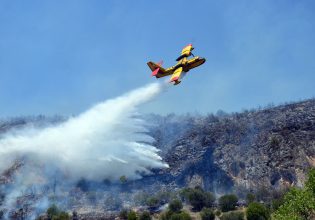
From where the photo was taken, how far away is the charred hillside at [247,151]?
133 m

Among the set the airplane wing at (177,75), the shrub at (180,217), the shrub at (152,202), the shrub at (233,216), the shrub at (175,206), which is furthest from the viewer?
the shrub at (152,202)

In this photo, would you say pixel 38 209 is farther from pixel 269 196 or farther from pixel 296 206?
pixel 296 206

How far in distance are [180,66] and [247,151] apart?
7634 cm

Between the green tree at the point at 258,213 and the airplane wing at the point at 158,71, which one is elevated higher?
the airplane wing at the point at 158,71

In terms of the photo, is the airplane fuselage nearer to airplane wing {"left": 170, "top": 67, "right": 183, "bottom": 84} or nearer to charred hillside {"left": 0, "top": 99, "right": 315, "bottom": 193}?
airplane wing {"left": 170, "top": 67, "right": 183, "bottom": 84}

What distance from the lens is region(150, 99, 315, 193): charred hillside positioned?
436 feet

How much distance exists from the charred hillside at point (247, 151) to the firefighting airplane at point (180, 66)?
203 ft

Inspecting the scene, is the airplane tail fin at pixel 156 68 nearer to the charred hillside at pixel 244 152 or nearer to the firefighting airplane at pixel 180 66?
the firefighting airplane at pixel 180 66

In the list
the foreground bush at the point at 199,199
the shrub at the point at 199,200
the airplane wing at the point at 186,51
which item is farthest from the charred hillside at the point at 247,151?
the airplane wing at the point at 186,51

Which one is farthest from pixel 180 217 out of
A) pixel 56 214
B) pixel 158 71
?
pixel 158 71

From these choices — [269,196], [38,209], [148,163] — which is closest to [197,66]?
[269,196]

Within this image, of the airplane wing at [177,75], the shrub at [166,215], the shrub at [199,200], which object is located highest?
the airplane wing at [177,75]

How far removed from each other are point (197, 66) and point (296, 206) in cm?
2552

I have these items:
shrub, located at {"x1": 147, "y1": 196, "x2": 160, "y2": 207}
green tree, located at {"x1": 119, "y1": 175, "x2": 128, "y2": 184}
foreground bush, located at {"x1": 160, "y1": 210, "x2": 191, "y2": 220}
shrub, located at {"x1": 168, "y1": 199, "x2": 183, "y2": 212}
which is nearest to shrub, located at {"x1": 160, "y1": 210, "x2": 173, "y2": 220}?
foreground bush, located at {"x1": 160, "y1": 210, "x2": 191, "y2": 220}
